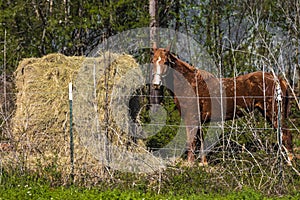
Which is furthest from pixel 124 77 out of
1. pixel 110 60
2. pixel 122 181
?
pixel 122 181

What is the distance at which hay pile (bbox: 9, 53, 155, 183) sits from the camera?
7418mm

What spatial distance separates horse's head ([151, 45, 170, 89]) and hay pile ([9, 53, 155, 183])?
1.17ft

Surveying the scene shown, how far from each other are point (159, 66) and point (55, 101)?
176 centimetres

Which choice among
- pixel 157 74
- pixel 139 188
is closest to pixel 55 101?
pixel 157 74

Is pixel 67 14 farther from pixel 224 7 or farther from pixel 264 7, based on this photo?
pixel 264 7

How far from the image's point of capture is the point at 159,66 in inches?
321

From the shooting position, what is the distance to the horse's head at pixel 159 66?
807 centimetres

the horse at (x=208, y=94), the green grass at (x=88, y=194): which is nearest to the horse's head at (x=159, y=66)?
the horse at (x=208, y=94)

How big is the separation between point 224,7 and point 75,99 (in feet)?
26.9

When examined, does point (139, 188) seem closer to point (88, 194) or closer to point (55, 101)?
point (88, 194)

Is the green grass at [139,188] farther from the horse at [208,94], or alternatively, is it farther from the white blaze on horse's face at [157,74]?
the horse at [208,94]

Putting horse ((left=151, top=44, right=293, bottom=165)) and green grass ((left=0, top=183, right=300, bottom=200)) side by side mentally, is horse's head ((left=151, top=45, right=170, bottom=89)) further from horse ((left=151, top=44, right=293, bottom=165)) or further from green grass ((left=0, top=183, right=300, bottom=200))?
green grass ((left=0, top=183, right=300, bottom=200))

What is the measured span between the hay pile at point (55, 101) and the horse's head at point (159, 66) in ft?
1.17

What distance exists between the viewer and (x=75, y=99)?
24.5 feet
